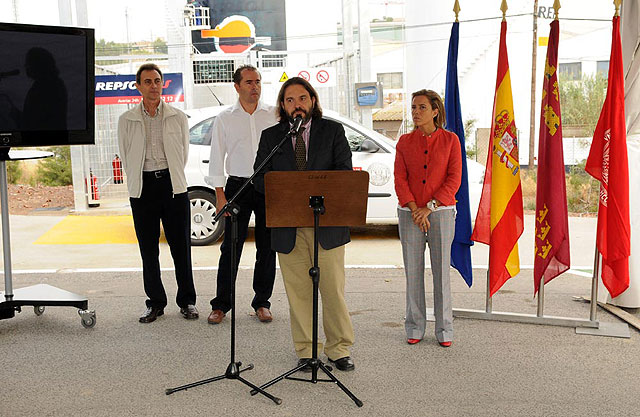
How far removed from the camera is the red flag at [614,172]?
4648 millimetres

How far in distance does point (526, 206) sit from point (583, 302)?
5729 millimetres

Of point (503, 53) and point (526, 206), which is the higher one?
point (503, 53)

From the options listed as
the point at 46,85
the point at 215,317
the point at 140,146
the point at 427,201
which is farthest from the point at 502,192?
the point at 46,85

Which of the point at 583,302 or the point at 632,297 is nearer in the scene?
the point at 632,297

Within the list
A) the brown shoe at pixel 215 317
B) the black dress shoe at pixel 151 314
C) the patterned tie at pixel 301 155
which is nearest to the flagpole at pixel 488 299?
the patterned tie at pixel 301 155

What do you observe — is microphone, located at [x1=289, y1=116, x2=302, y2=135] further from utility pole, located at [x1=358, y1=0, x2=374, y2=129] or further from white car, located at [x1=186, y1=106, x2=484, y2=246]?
utility pole, located at [x1=358, y1=0, x2=374, y2=129]

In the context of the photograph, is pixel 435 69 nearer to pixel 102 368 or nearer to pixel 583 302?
pixel 583 302

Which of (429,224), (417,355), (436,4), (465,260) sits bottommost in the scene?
(417,355)

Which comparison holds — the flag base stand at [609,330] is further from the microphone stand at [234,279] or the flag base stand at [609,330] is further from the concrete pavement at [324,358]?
the microphone stand at [234,279]

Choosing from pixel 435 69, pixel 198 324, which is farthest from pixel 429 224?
pixel 435 69

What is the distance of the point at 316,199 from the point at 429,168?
1.07m

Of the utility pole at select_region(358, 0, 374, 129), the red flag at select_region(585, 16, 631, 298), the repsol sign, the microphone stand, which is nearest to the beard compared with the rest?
the microphone stand

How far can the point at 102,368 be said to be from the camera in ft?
13.9

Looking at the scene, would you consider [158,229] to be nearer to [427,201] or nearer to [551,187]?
[427,201]
